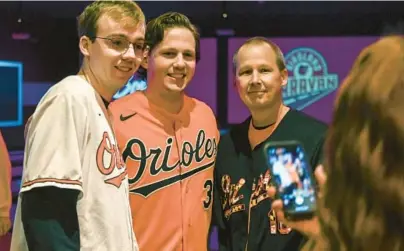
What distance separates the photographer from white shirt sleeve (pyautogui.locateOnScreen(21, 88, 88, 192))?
1.38 m

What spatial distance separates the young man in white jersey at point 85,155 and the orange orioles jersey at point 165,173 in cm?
29

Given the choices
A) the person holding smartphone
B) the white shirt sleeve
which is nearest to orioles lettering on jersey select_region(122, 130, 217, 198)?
the white shirt sleeve

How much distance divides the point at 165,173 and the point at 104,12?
58cm

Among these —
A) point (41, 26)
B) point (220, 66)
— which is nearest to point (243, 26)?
point (220, 66)

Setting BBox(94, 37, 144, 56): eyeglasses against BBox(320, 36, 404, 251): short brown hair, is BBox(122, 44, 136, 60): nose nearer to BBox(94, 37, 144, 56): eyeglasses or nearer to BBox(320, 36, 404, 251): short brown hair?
BBox(94, 37, 144, 56): eyeglasses

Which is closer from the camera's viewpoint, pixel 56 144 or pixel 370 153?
pixel 370 153

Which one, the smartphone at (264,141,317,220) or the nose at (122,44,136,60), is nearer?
the smartphone at (264,141,317,220)

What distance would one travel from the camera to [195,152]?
6.63 feet

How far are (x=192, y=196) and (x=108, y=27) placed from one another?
0.65m

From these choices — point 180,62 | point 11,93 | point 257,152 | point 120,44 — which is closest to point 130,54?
point 120,44

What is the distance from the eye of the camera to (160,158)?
1.95m

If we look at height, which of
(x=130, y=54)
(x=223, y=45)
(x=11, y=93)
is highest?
(x=130, y=54)

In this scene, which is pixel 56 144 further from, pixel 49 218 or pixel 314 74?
pixel 314 74

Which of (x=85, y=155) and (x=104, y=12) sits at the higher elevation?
(x=104, y=12)
